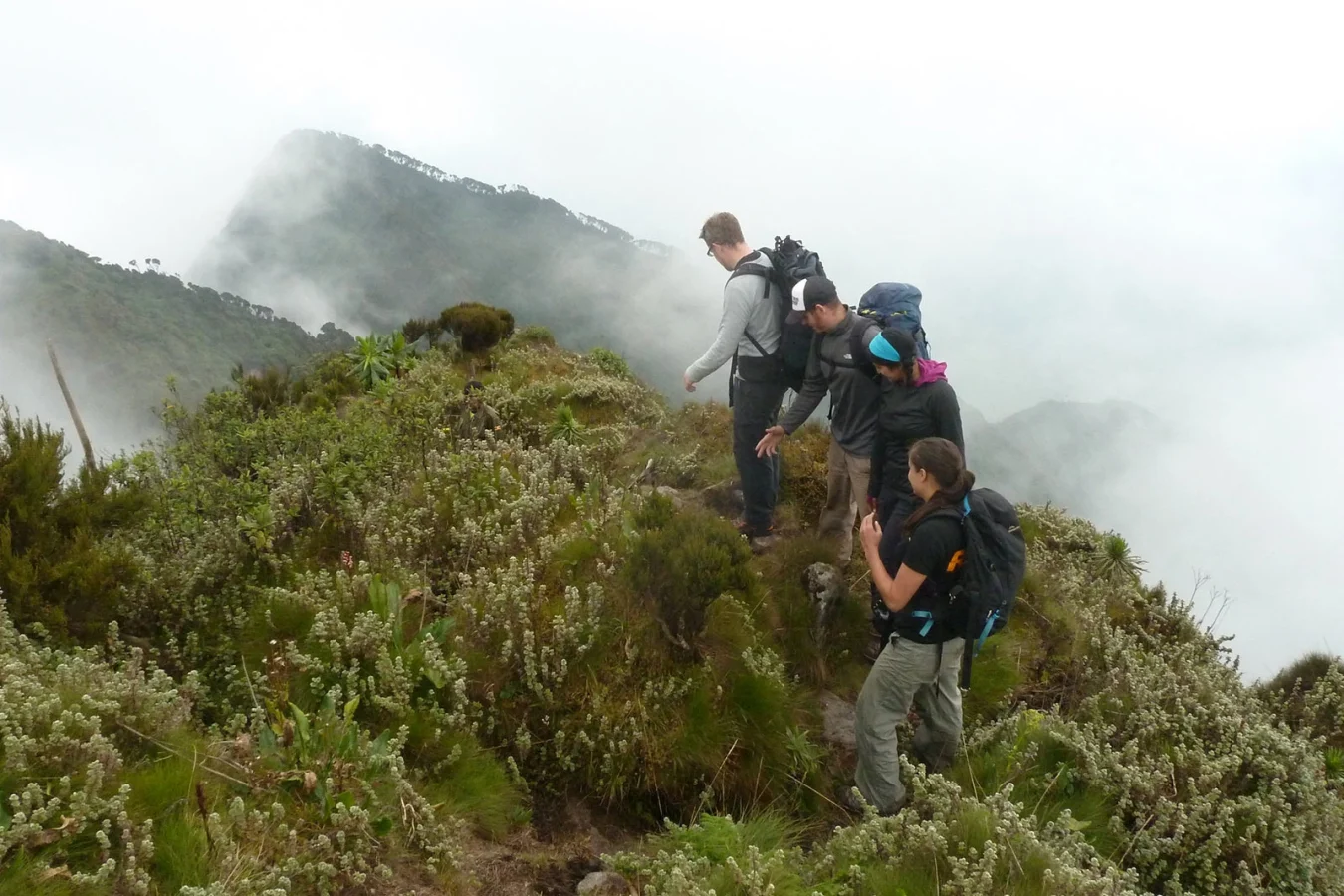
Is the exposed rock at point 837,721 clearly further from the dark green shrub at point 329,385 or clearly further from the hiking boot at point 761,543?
the dark green shrub at point 329,385

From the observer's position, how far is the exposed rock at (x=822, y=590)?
5129 millimetres

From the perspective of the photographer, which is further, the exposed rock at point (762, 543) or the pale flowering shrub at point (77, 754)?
the exposed rock at point (762, 543)

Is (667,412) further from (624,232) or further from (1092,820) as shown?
(624,232)

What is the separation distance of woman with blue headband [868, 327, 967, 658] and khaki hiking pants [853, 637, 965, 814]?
1.22 feet

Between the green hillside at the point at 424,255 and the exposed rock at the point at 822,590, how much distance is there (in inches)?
3028

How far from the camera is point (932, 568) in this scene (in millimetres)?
3363

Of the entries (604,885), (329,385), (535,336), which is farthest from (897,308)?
(535,336)

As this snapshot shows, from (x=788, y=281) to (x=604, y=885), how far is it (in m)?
3.71

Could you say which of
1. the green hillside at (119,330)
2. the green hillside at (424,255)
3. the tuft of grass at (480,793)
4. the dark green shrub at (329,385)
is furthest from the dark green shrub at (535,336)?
the green hillside at (424,255)

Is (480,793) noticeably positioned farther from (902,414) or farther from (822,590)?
(902,414)

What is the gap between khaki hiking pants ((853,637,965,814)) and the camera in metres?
3.64

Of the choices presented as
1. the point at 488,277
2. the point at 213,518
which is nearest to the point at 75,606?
the point at 213,518

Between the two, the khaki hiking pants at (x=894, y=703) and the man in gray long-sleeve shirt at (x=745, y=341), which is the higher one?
the man in gray long-sleeve shirt at (x=745, y=341)

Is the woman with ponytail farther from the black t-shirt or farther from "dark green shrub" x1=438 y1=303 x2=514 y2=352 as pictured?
"dark green shrub" x1=438 y1=303 x2=514 y2=352
